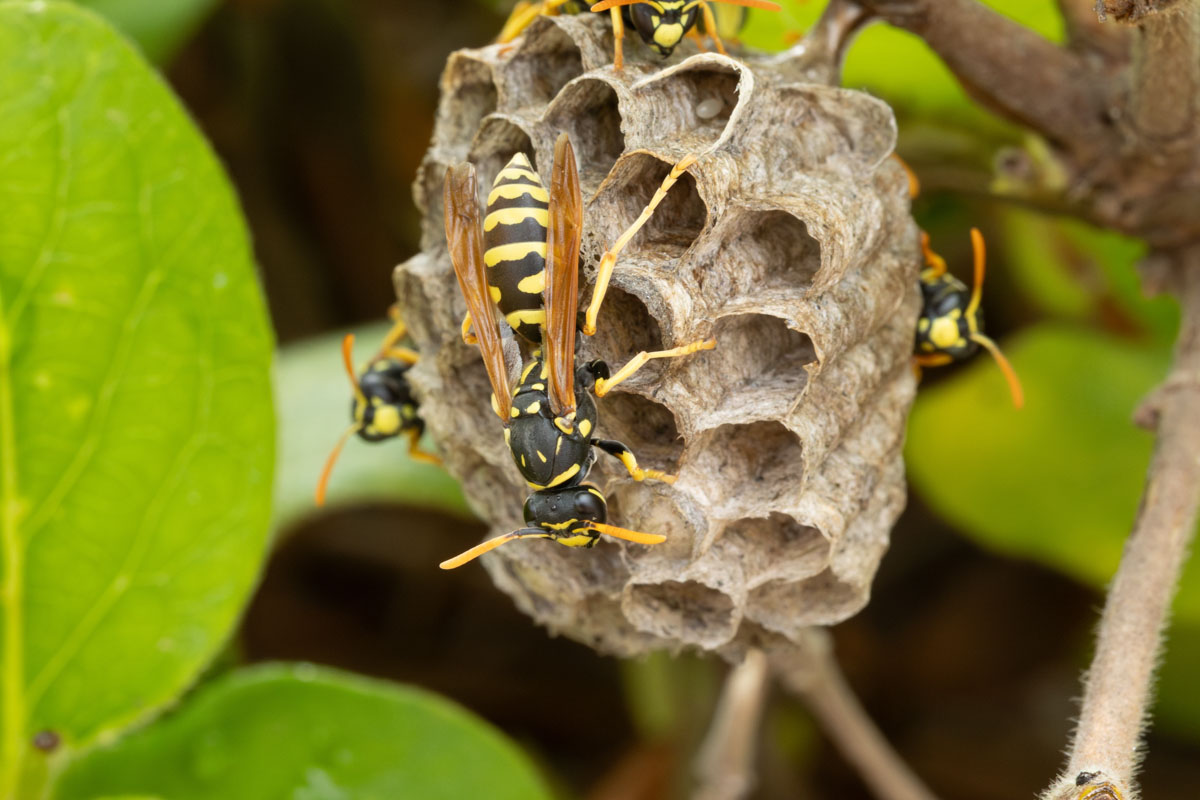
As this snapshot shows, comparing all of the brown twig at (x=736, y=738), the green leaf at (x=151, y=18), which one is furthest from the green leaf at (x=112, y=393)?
the brown twig at (x=736, y=738)

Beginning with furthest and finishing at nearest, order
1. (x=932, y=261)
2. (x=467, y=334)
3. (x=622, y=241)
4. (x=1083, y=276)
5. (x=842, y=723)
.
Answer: (x=1083, y=276)
(x=842, y=723)
(x=932, y=261)
(x=467, y=334)
(x=622, y=241)

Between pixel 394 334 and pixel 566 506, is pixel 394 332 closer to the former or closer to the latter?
pixel 394 334

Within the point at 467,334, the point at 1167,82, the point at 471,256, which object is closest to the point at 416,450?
the point at 467,334

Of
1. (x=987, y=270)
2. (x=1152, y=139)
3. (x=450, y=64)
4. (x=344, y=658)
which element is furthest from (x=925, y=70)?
(x=344, y=658)

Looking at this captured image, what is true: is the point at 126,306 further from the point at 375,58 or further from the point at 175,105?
the point at 375,58

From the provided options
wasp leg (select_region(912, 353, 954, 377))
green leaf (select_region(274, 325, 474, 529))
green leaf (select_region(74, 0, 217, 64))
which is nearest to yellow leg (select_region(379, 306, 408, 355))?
green leaf (select_region(274, 325, 474, 529))

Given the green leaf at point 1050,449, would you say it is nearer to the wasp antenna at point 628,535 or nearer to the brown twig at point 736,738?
the brown twig at point 736,738
